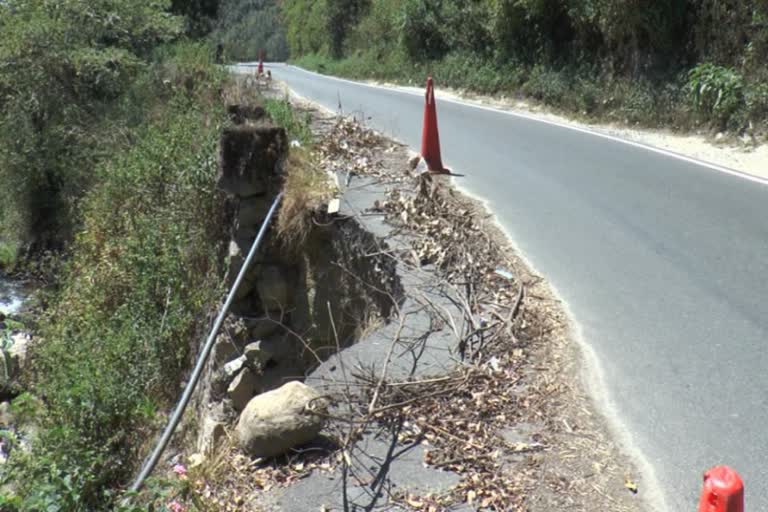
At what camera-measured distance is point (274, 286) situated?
322 inches

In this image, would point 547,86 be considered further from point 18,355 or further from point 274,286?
point 18,355

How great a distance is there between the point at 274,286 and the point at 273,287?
2cm

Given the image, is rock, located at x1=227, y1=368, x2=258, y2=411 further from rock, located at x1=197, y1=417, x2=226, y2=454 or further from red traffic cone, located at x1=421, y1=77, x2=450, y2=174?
red traffic cone, located at x1=421, y1=77, x2=450, y2=174

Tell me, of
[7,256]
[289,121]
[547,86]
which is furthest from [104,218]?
[547,86]

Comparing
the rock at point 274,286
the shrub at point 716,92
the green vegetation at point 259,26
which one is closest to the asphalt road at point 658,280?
the shrub at point 716,92

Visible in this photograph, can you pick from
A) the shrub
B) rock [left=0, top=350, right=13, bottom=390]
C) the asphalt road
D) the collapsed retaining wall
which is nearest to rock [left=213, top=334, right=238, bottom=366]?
the collapsed retaining wall

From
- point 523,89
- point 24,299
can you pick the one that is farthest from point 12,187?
point 523,89

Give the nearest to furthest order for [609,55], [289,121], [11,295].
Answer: [289,121] < [11,295] < [609,55]

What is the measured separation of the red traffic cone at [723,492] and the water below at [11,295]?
13570 millimetres

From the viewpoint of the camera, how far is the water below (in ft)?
47.7

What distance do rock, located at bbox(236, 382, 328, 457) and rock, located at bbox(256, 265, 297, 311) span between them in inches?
146

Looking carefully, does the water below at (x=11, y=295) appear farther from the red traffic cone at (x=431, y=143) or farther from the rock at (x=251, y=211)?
the red traffic cone at (x=431, y=143)

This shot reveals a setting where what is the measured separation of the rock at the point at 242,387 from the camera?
288 inches

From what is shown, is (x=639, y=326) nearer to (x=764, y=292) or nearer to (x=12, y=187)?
(x=764, y=292)
